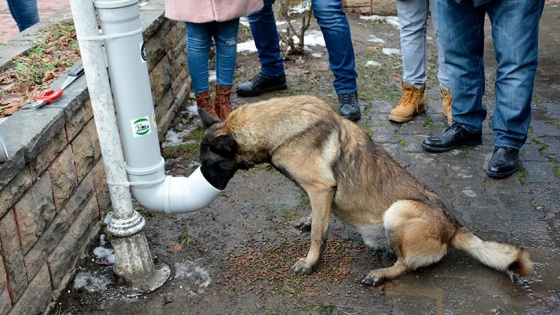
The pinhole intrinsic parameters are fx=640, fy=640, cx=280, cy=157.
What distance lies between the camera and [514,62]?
440 centimetres

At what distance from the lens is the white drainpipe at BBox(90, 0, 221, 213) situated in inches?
124

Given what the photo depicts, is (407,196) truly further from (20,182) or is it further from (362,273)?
(20,182)

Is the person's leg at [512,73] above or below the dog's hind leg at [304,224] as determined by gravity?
above

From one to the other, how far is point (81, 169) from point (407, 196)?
1882mm

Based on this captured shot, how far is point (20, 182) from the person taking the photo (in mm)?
2996

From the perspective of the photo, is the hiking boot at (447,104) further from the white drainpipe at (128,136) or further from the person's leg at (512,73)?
the white drainpipe at (128,136)

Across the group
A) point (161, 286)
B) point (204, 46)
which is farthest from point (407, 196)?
point (204, 46)

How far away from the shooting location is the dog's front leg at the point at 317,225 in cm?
344

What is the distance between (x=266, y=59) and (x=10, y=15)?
470 cm

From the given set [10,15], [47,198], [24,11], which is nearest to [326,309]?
[47,198]

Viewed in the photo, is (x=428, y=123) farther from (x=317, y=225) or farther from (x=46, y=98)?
(x=46, y=98)

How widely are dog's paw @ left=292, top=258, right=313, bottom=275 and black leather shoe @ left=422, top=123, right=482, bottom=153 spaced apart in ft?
5.83

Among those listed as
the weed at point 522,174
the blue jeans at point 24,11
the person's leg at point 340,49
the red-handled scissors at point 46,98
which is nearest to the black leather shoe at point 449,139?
the weed at point 522,174

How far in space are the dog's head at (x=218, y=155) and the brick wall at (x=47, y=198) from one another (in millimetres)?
774
